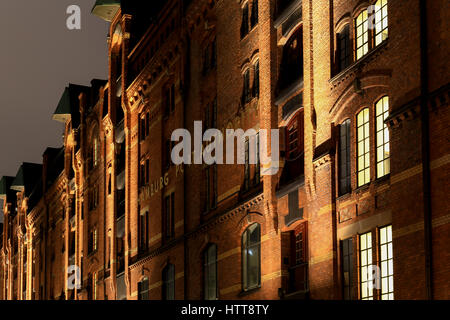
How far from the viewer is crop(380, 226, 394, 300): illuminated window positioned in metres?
21.7

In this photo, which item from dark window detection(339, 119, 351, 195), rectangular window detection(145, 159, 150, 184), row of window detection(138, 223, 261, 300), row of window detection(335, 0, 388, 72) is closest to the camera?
row of window detection(335, 0, 388, 72)

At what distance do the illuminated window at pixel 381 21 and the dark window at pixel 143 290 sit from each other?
67.0 ft

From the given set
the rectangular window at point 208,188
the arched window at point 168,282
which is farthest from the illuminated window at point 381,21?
the arched window at point 168,282

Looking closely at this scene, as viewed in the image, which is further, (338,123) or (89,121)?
(89,121)

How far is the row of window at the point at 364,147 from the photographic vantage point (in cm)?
2241

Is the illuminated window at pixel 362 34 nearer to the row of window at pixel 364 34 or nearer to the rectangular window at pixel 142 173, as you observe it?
the row of window at pixel 364 34

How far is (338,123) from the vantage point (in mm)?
24484

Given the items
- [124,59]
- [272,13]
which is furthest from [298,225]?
[124,59]

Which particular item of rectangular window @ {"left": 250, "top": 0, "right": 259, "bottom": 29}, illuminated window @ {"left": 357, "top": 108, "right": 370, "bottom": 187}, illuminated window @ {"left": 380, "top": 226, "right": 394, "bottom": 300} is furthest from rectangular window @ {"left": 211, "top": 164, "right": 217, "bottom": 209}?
illuminated window @ {"left": 380, "top": 226, "right": 394, "bottom": 300}

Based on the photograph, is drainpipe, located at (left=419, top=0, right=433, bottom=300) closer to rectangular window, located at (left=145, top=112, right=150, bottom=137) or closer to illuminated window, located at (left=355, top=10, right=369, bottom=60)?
illuminated window, located at (left=355, top=10, right=369, bottom=60)

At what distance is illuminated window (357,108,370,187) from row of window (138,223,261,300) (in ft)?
21.0
